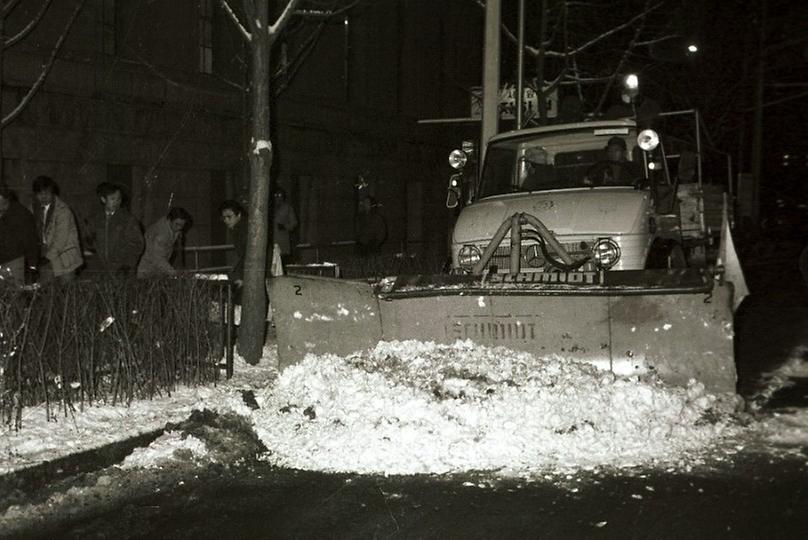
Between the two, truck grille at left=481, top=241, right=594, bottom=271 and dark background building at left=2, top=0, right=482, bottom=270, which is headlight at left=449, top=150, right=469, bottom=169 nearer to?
truck grille at left=481, top=241, right=594, bottom=271

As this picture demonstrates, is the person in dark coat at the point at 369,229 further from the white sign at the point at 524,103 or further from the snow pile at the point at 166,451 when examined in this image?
the snow pile at the point at 166,451

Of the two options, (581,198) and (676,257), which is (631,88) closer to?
(676,257)

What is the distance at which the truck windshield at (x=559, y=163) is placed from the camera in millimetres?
9461

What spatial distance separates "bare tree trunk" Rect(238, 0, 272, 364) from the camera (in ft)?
30.3

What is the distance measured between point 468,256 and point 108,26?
9.92 meters

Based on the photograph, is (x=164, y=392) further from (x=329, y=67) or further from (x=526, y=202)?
(x=329, y=67)

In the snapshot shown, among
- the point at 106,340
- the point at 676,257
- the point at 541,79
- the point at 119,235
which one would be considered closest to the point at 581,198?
the point at 676,257


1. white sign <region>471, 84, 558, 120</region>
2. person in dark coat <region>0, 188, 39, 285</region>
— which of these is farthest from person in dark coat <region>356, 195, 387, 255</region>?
person in dark coat <region>0, 188, 39, 285</region>

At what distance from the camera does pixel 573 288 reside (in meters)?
7.25

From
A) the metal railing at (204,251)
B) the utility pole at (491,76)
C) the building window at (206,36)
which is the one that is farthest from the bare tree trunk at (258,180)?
the building window at (206,36)

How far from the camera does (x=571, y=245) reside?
28.2 ft

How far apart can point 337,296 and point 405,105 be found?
20061mm

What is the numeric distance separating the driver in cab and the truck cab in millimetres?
10

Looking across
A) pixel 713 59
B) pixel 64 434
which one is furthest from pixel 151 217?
pixel 713 59
